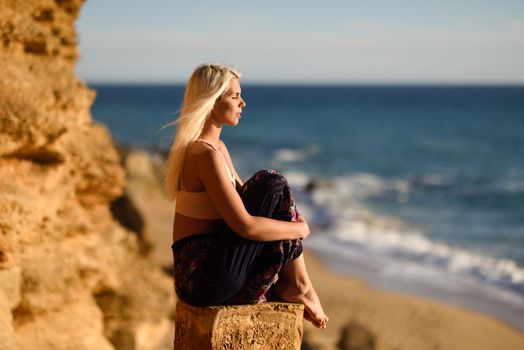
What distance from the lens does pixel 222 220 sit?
3.89 meters

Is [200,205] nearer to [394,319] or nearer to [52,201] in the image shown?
[52,201]

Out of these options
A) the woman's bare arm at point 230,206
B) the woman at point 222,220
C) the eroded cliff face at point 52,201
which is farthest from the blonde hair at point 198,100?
the eroded cliff face at point 52,201

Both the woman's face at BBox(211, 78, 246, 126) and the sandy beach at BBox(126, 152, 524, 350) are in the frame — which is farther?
the sandy beach at BBox(126, 152, 524, 350)

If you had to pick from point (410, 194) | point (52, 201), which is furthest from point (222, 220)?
point (410, 194)

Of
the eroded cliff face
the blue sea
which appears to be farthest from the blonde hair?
the eroded cliff face

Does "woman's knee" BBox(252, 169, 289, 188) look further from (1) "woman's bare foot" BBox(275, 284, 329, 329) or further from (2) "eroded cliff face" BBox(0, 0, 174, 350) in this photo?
(2) "eroded cliff face" BBox(0, 0, 174, 350)

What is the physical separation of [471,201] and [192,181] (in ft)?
77.5

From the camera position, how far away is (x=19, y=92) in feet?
15.8

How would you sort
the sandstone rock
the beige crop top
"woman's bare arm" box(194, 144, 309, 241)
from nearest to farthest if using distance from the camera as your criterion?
1. "woman's bare arm" box(194, 144, 309, 241)
2. the sandstone rock
3. the beige crop top

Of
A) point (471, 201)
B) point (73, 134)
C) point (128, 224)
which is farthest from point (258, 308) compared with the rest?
point (471, 201)

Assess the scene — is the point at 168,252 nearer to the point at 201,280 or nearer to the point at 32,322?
the point at 32,322

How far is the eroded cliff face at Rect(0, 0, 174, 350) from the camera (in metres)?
4.70

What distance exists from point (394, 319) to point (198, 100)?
890cm

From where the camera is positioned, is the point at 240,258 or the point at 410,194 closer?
the point at 240,258
